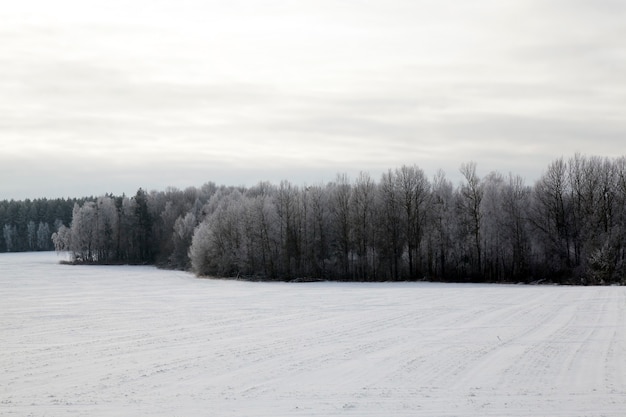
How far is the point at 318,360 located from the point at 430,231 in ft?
207

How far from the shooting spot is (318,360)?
2081 centimetres

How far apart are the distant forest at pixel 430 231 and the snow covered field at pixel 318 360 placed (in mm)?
34551

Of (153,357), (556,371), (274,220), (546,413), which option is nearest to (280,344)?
(153,357)

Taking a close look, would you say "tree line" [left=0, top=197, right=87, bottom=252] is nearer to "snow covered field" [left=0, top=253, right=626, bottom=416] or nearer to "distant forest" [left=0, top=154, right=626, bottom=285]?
"distant forest" [left=0, top=154, right=626, bottom=285]

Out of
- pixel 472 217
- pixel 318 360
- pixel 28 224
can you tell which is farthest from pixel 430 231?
pixel 28 224

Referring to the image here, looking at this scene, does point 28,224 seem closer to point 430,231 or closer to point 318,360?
point 430,231

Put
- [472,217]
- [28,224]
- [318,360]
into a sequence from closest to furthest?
[318,360] → [472,217] → [28,224]

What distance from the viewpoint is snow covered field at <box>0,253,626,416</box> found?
48.9 ft

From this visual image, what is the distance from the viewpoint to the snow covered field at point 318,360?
14.9m

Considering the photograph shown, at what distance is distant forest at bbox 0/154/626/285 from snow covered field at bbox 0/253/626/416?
3455 centimetres

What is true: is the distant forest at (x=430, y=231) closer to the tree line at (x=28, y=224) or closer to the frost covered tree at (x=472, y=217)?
the frost covered tree at (x=472, y=217)

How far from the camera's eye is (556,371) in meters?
18.5

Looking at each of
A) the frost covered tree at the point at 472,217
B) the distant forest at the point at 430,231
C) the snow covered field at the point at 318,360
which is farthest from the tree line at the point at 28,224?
the snow covered field at the point at 318,360

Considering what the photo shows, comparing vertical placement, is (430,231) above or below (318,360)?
above
